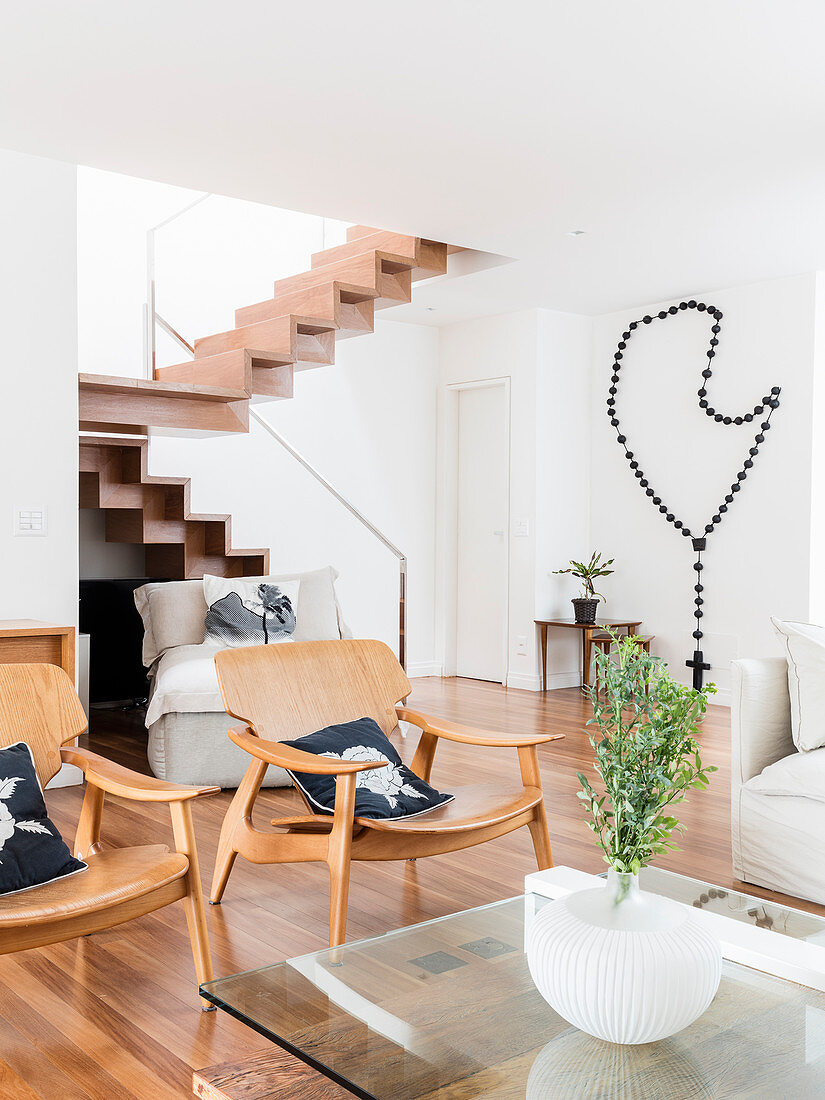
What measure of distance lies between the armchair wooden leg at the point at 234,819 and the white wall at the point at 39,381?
188cm

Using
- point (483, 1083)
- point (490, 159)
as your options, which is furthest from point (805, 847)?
point (490, 159)

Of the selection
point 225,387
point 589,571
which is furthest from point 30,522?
point 589,571

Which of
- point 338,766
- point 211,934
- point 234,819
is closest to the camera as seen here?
point 338,766

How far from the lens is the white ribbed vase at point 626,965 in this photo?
1.44 metres

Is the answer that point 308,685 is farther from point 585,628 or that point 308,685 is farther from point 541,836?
point 585,628

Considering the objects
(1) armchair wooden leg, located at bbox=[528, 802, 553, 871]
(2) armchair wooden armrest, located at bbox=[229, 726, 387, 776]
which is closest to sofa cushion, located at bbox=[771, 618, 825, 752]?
(1) armchair wooden leg, located at bbox=[528, 802, 553, 871]

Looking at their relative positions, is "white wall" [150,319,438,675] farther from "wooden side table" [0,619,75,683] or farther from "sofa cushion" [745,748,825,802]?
"sofa cushion" [745,748,825,802]

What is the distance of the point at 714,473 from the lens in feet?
21.4

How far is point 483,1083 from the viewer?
1.44 m

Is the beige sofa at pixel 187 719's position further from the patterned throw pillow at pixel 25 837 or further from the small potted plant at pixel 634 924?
the small potted plant at pixel 634 924

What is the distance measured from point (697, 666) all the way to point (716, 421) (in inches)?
60.3

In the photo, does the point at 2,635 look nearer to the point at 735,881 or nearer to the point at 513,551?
the point at 735,881

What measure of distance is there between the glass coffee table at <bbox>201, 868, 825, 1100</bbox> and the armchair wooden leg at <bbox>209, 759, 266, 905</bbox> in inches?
42.5

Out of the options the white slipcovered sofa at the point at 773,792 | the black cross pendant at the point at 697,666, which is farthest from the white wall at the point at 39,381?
the black cross pendant at the point at 697,666
